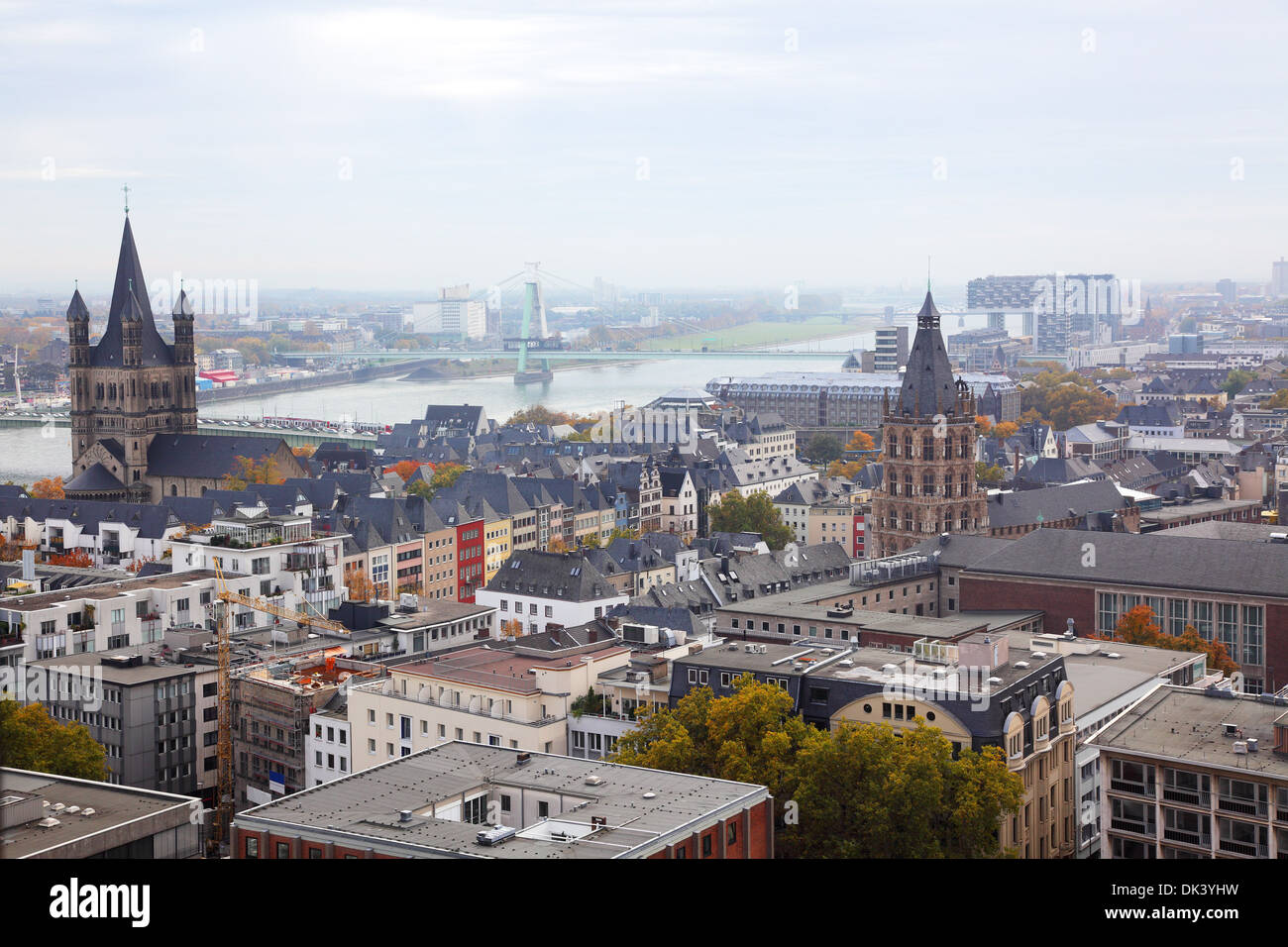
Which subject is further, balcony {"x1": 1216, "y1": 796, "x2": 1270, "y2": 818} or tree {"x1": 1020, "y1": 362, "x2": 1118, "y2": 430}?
tree {"x1": 1020, "y1": 362, "x2": 1118, "y2": 430}

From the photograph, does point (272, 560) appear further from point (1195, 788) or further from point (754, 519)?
point (1195, 788)

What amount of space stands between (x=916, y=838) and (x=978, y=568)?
9902 millimetres

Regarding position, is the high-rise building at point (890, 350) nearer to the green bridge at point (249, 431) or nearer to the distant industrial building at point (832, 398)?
the distant industrial building at point (832, 398)

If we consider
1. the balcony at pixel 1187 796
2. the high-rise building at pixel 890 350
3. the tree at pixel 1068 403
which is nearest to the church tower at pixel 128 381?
the balcony at pixel 1187 796

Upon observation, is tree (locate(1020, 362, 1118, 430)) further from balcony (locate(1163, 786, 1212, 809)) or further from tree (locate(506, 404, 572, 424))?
balcony (locate(1163, 786, 1212, 809))

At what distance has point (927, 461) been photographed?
80.6 ft

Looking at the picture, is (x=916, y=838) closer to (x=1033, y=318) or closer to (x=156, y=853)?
(x=156, y=853)

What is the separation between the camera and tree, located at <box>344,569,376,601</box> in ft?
62.1

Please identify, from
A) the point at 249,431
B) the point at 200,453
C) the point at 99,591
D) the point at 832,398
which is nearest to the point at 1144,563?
the point at 99,591

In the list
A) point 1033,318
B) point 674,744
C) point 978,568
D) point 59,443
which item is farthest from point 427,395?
point 674,744

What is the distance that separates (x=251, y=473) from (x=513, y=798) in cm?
2187

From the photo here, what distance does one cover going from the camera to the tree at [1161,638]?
16469mm

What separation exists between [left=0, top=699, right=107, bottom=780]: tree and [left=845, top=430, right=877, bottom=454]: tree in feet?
109

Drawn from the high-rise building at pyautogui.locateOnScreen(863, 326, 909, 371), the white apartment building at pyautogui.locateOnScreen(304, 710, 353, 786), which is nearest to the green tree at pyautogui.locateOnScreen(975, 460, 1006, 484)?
the white apartment building at pyautogui.locateOnScreen(304, 710, 353, 786)
